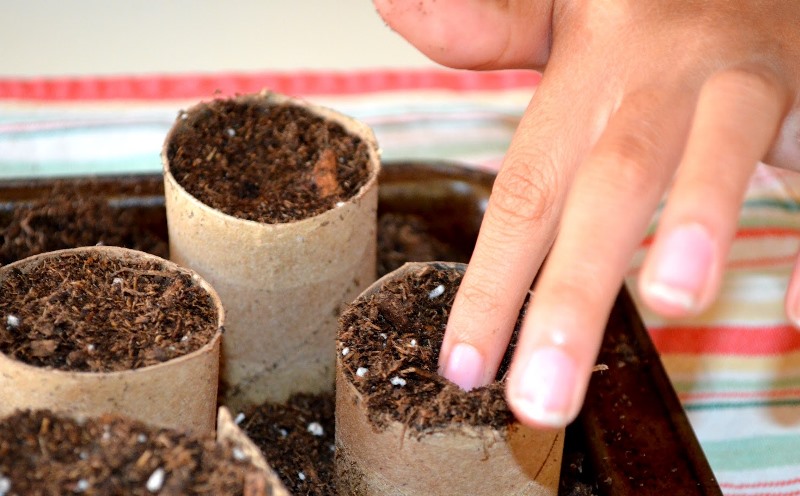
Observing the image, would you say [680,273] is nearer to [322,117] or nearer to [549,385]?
[549,385]

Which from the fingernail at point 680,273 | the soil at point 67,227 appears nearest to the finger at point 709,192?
the fingernail at point 680,273

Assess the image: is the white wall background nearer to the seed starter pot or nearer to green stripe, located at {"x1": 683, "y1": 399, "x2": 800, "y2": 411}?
green stripe, located at {"x1": 683, "y1": 399, "x2": 800, "y2": 411}

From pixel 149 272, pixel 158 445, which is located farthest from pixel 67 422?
pixel 149 272

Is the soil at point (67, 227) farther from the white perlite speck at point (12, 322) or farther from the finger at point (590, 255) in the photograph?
the finger at point (590, 255)

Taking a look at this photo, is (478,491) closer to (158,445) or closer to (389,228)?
(158,445)

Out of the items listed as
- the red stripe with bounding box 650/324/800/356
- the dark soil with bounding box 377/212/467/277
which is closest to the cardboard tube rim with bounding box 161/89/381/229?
the dark soil with bounding box 377/212/467/277
